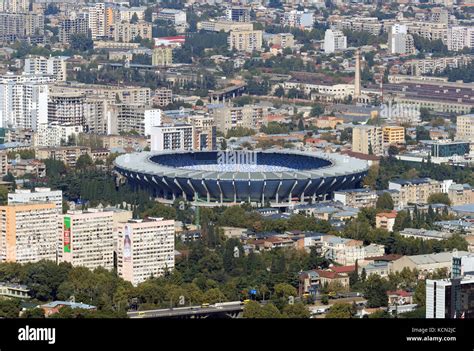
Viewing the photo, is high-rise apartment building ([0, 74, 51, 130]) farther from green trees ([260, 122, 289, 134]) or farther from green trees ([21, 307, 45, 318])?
green trees ([21, 307, 45, 318])

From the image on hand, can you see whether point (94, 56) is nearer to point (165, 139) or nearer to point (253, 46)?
point (253, 46)

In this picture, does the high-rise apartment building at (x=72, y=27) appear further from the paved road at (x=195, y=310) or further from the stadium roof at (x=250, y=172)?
the paved road at (x=195, y=310)

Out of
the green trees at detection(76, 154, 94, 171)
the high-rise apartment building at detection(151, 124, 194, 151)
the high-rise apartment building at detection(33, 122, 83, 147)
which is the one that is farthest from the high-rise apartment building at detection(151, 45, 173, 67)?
the green trees at detection(76, 154, 94, 171)

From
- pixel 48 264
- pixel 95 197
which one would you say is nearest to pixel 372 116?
pixel 95 197

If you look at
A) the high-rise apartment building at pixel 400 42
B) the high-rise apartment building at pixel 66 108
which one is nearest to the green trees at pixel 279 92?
the high-rise apartment building at pixel 66 108

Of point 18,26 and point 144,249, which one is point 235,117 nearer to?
point 144,249

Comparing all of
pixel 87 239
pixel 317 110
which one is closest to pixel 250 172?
pixel 87 239
